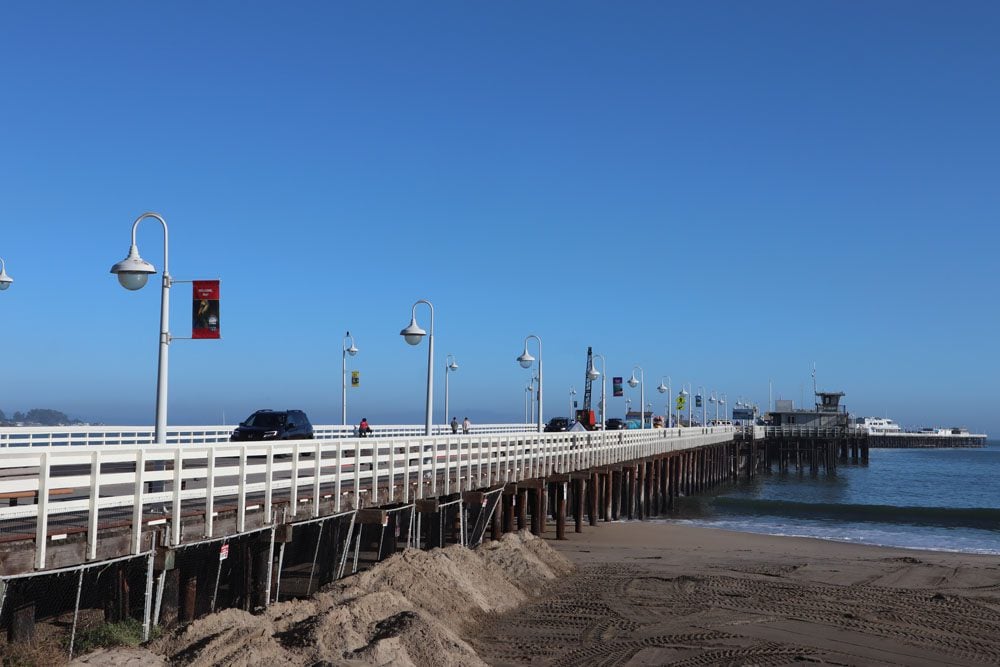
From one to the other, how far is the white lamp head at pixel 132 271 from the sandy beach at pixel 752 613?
7578 mm

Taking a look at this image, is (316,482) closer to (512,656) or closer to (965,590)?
(512,656)

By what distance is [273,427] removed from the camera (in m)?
31.8

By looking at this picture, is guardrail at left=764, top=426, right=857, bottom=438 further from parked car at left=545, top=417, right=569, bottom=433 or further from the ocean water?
parked car at left=545, top=417, right=569, bottom=433

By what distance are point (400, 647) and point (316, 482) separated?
13.7 feet

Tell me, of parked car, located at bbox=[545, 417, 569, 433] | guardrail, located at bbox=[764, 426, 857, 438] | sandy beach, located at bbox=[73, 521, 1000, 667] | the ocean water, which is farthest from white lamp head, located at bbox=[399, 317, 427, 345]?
guardrail, located at bbox=[764, 426, 857, 438]

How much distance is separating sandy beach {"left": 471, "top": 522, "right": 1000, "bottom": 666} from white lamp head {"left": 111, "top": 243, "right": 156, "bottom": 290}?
7.58 metres

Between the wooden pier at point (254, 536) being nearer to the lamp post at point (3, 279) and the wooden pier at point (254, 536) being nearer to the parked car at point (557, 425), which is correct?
the lamp post at point (3, 279)

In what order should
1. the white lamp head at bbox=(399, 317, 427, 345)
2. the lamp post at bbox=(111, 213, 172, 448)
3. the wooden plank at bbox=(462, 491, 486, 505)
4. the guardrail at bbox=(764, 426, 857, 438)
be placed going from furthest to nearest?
the guardrail at bbox=(764, 426, 857, 438) → the white lamp head at bbox=(399, 317, 427, 345) → the wooden plank at bbox=(462, 491, 486, 505) → the lamp post at bbox=(111, 213, 172, 448)

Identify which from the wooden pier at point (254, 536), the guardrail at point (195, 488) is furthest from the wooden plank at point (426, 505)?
the guardrail at point (195, 488)

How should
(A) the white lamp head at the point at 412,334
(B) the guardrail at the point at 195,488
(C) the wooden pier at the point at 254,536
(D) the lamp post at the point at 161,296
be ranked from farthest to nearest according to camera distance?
(A) the white lamp head at the point at 412,334, (D) the lamp post at the point at 161,296, (C) the wooden pier at the point at 254,536, (B) the guardrail at the point at 195,488

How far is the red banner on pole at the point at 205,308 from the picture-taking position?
1559cm

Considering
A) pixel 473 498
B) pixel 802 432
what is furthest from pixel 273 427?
pixel 802 432

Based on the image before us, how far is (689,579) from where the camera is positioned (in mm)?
20859

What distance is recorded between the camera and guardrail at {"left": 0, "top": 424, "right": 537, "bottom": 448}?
85.9 ft
